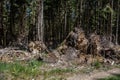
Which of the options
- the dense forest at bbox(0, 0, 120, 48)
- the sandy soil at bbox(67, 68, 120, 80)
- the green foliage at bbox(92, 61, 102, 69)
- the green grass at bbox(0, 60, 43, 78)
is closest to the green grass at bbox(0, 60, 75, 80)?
the green grass at bbox(0, 60, 43, 78)

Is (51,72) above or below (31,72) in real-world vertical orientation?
below

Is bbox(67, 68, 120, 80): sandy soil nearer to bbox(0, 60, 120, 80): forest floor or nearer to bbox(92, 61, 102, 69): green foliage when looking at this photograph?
bbox(0, 60, 120, 80): forest floor

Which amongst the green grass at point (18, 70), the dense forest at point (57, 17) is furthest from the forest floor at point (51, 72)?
the dense forest at point (57, 17)

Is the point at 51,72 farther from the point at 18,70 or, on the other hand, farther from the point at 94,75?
the point at 94,75

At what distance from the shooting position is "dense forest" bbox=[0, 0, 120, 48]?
1447 inches

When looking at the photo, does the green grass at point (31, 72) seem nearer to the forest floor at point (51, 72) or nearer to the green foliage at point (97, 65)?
the forest floor at point (51, 72)

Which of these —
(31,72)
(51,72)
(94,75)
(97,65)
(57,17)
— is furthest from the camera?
(57,17)

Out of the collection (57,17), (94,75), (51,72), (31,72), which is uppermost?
(57,17)

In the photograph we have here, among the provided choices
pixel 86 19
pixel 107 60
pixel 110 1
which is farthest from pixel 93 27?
pixel 107 60

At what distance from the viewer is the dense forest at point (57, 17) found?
3675cm

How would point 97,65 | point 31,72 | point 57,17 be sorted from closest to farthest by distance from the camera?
point 31,72 → point 97,65 → point 57,17

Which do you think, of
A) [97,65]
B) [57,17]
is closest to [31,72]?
[97,65]

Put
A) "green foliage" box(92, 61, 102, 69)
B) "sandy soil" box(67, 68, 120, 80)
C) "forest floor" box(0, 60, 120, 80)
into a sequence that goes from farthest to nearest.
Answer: "green foliage" box(92, 61, 102, 69) → "sandy soil" box(67, 68, 120, 80) → "forest floor" box(0, 60, 120, 80)

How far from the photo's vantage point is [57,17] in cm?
4778
